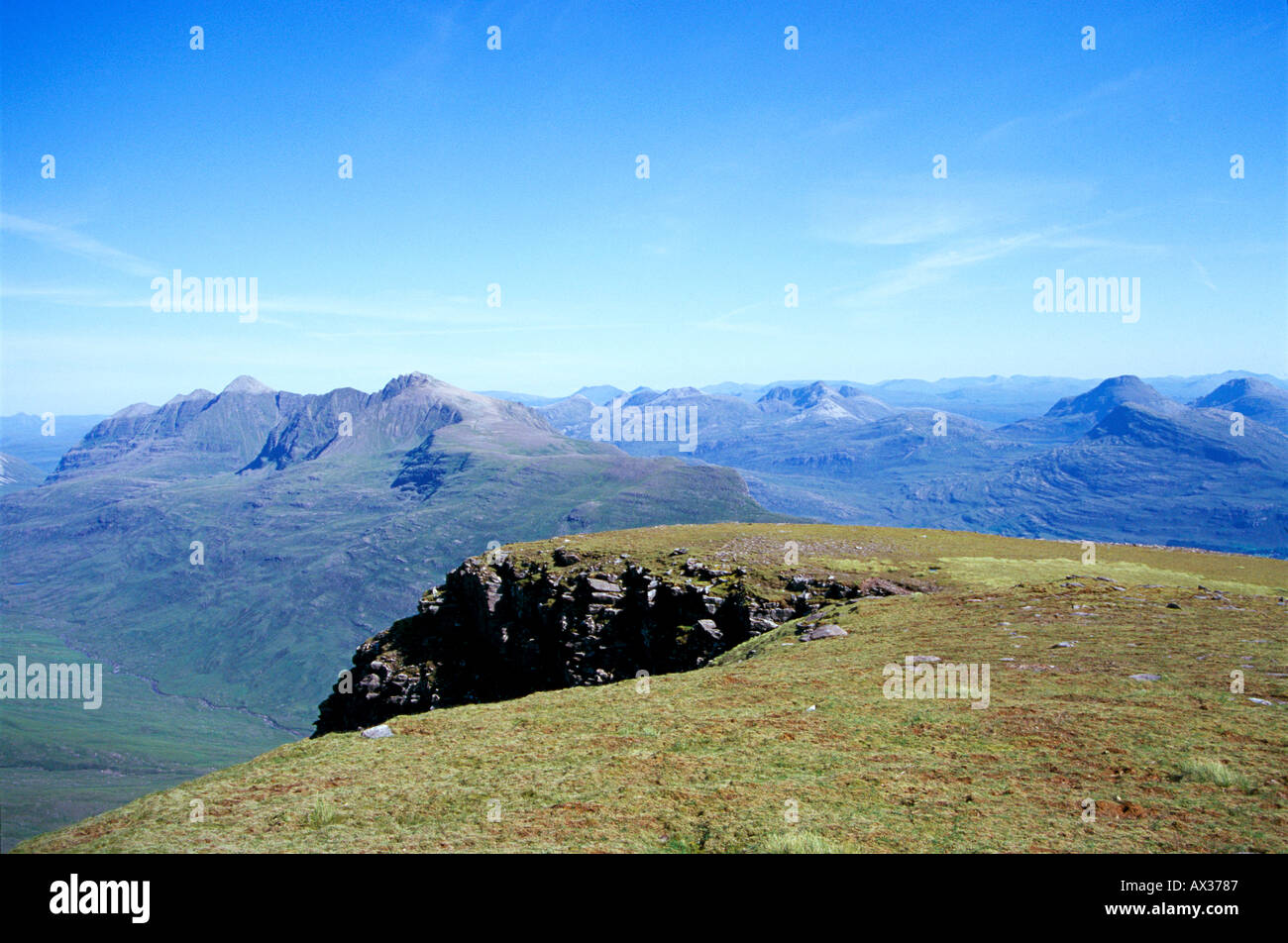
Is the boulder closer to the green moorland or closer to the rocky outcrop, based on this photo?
the green moorland

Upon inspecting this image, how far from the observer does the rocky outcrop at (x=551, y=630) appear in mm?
49219

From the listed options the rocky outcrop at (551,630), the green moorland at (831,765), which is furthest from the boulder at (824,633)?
the rocky outcrop at (551,630)

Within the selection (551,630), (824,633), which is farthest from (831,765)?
(551,630)

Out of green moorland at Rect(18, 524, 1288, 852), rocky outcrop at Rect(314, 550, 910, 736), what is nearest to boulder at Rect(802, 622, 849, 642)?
green moorland at Rect(18, 524, 1288, 852)

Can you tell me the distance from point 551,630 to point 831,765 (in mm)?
43417

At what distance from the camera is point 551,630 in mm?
58188

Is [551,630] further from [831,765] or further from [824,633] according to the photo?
[831,765]

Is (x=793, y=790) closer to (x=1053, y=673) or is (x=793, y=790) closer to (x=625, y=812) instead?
(x=625, y=812)

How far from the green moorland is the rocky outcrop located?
15.4 metres

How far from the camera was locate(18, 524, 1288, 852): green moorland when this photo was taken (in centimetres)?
1350

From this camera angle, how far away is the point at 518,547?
246 ft

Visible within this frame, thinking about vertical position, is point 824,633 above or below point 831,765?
below
